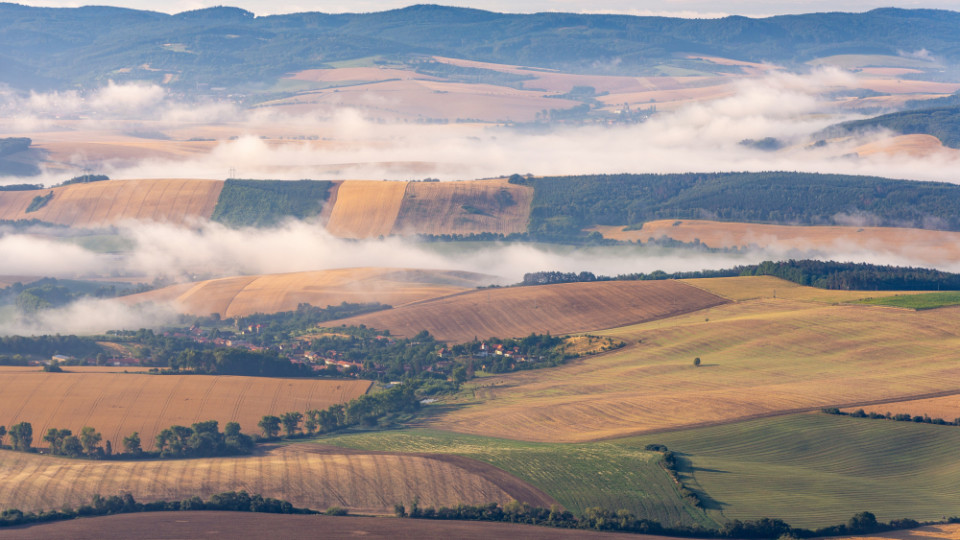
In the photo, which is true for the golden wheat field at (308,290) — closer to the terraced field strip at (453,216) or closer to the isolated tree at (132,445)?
the terraced field strip at (453,216)

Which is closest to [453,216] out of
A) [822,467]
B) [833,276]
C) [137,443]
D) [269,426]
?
[833,276]

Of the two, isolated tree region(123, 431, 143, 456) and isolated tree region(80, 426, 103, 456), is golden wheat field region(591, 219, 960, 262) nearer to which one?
isolated tree region(123, 431, 143, 456)

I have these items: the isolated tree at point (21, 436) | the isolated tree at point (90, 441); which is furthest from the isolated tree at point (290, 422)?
the isolated tree at point (21, 436)

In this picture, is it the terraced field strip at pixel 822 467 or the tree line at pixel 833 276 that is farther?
the tree line at pixel 833 276

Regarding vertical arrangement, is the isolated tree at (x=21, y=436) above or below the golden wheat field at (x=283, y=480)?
below

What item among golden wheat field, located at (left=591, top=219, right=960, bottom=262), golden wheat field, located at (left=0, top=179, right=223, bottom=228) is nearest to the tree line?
golden wheat field, located at (left=591, top=219, right=960, bottom=262)
